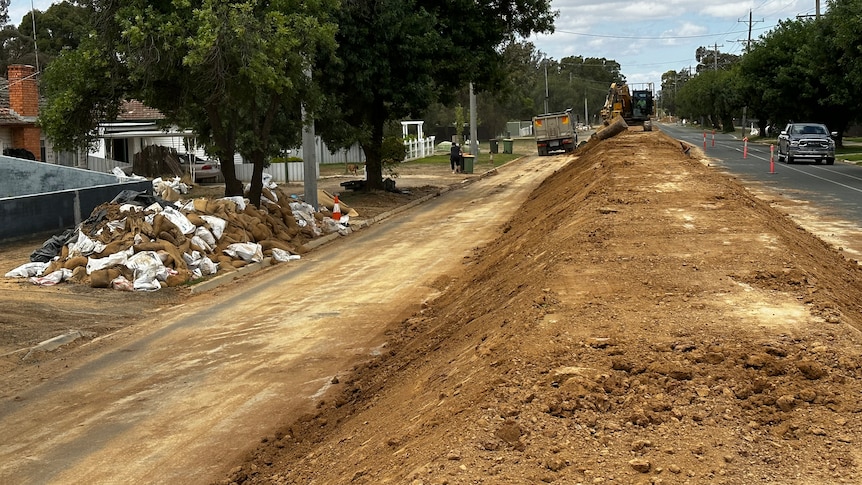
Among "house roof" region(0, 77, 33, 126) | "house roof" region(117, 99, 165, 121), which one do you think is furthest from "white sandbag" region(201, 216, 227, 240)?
"house roof" region(117, 99, 165, 121)

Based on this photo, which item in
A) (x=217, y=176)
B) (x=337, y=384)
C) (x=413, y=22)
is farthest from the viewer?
(x=217, y=176)

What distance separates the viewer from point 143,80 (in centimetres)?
1975

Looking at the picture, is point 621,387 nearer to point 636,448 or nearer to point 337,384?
point 636,448

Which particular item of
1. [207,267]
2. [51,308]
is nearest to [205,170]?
[207,267]

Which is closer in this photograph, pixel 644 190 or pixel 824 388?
pixel 824 388

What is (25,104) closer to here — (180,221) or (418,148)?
(180,221)

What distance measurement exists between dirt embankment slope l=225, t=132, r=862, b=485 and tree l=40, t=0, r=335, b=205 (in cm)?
891

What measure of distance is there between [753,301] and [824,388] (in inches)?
95.7

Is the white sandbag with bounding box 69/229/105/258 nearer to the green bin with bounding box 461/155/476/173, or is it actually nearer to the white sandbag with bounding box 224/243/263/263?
the white sandbag with bounding box 224/243/263/263

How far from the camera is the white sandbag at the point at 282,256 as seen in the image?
18.6 metres

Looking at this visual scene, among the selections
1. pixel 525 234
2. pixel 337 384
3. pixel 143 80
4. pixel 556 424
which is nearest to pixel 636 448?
pixel 556 424

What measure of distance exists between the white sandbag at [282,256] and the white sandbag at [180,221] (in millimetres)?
1777

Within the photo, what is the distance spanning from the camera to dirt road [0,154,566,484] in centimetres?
755

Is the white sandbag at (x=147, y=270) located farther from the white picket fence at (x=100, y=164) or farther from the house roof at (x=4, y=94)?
the white picket fence at (x=100, y=164)
